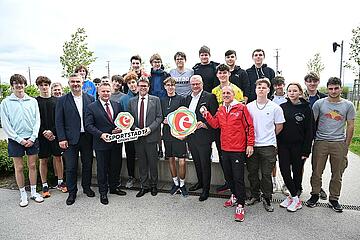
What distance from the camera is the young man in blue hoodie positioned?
425 cm

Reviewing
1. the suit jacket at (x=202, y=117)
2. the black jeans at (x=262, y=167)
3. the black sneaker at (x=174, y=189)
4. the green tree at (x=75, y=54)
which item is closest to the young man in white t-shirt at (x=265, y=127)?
the black jeans at (x=262, y=167)

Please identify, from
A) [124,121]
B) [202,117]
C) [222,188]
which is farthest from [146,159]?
[222,188]

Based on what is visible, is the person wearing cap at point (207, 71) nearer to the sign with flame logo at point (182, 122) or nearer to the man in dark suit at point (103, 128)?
the sign with flame logo at point (182, 122)

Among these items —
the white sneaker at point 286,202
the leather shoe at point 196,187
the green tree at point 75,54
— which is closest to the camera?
the white sneaker at point 286,202

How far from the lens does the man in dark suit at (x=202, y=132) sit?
4.20m

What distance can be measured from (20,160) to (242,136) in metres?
3.44

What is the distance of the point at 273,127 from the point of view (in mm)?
3822

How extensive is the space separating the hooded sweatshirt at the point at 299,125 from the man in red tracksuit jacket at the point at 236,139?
21.0 inches

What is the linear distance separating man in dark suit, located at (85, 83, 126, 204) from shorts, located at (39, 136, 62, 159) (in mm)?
833

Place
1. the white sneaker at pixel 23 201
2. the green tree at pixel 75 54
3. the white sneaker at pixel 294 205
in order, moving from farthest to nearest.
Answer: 1. the green tree at pixel 75 54
2. the white sneaker at pixel 23 201
3. the white sneaker at pixel 294 205

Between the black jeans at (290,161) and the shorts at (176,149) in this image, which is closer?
the black jeans at (290,161)

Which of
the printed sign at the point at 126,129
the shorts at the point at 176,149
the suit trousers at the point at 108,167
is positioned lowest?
the suit trousers at the point at 108,167

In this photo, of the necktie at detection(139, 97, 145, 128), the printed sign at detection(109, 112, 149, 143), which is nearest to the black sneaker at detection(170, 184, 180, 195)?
the printed sign at detection(109, 112, 149, 143)

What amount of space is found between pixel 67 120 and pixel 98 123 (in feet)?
1.60
